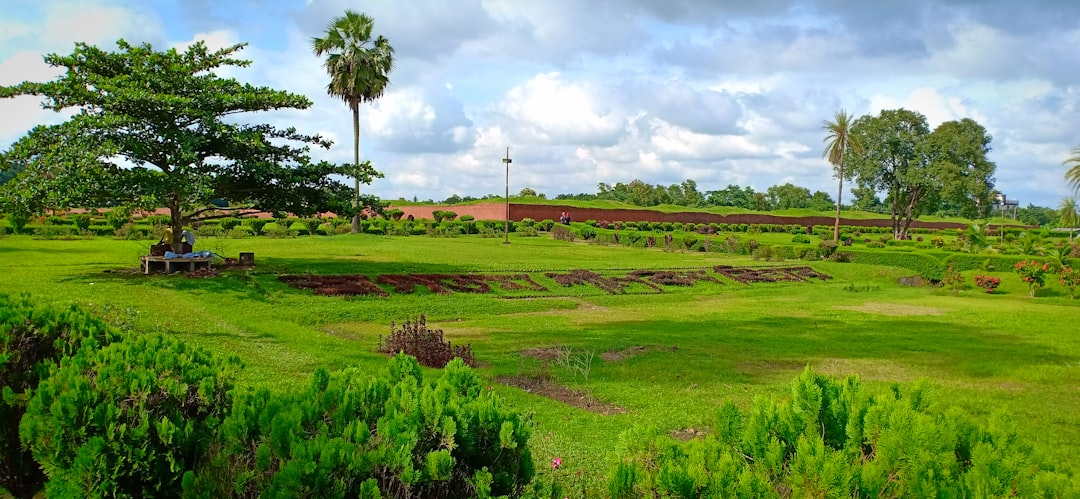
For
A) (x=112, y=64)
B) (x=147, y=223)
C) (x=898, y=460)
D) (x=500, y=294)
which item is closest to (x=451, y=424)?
(x=898, y=460)

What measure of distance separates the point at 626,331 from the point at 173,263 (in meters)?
9.38

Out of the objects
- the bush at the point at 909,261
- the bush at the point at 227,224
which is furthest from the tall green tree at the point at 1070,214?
the bush at the point at 227,224

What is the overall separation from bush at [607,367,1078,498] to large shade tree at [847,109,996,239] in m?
45.5

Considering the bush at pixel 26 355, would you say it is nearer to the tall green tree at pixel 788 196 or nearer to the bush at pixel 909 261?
the bush at pixel 909 261

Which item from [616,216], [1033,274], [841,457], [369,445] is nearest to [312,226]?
[616,216]

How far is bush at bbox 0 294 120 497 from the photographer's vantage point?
3.51 meters

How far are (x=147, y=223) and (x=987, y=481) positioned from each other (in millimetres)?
31441

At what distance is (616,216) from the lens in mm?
53031

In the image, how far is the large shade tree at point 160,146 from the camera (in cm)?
1342

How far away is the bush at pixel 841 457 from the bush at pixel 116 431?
1.83 m

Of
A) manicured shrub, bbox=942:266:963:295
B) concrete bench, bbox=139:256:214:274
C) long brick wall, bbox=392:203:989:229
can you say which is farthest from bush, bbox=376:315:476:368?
long brick wall, bbox=392:203:989:229

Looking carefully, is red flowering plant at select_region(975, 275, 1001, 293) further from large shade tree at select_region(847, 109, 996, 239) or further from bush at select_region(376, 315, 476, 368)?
large shade tree at select_region(847, 109, 996, 239)

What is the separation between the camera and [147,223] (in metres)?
28.4

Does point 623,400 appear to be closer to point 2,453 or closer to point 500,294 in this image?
point 2,453
